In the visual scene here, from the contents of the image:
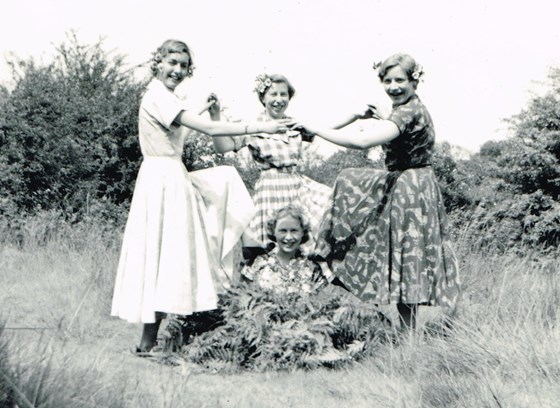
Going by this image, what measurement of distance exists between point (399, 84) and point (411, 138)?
0.37m

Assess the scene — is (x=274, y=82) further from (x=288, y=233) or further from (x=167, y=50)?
(x=288, y=233)

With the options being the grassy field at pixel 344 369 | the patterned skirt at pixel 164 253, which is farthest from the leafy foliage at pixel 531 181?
the patterned skirt at pixel 164 253

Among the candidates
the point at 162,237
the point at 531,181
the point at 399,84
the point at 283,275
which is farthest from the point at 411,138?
the point at 531,181

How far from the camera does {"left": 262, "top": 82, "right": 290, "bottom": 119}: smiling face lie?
17.1 ft

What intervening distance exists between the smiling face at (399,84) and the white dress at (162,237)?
4.56 ft

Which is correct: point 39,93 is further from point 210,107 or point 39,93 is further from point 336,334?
point 336,334

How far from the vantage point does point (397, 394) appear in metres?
3.46

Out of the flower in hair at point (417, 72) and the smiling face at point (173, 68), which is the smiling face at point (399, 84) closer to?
the flower in hair at point (417, 72)

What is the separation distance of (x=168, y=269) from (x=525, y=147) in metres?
8.13

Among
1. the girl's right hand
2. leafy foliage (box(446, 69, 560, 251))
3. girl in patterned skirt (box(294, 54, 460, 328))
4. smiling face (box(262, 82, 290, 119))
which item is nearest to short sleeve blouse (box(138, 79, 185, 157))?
the girl's right hand

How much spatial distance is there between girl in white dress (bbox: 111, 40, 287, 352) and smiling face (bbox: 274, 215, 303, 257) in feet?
1.71

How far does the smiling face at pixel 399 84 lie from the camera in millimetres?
4480

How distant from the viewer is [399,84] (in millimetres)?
4492

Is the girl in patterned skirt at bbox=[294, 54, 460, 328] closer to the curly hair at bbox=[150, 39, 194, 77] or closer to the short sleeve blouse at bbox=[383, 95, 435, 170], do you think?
the short sleeve blouse at bbox=[383, 95, 435, 170]
